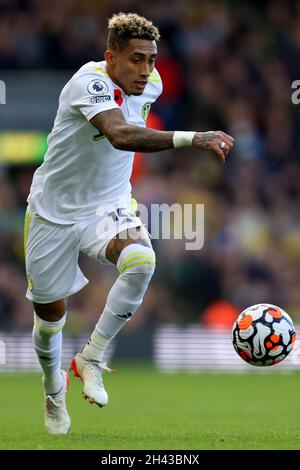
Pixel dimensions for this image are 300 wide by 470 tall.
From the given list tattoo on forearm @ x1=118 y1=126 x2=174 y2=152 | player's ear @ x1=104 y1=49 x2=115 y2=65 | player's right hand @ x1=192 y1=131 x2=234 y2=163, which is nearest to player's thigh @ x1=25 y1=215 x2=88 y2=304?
tattoo on forearm @ x1=118 y1=126 x2=174 y2=152

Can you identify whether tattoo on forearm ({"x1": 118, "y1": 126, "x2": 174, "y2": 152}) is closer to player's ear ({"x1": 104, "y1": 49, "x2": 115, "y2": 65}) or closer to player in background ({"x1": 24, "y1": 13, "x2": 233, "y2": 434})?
player in background ({"x1": 24, "y1": 13, "x2": 233, "y2": 434})

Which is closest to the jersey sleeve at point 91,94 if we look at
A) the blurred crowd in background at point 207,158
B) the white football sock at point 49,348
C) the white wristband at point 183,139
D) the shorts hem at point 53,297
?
the white wristband at point 183,139

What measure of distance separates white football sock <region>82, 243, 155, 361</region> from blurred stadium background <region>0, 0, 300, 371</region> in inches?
308

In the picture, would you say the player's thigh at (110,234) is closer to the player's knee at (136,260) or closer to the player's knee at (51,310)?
the player's knee at (136,260)

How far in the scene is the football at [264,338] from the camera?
24.6 feet

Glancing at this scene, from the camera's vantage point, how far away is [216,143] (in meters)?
6.45

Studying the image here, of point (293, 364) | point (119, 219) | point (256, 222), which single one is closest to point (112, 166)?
point (119, 219)

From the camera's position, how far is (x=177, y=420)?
8812 millimetres

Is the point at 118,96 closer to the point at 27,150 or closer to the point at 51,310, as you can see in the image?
the point at 51,310

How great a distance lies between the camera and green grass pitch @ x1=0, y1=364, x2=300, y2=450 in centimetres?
684

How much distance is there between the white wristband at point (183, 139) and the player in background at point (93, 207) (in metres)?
0.30

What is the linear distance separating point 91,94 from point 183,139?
82 cm

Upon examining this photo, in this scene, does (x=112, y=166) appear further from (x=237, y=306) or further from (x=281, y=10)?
(x=281, y=10)

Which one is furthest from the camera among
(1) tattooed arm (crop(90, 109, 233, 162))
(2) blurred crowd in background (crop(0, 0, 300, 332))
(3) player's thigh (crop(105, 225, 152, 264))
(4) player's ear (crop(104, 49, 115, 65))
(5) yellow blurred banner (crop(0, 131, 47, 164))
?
(5) yellow blurred banner (crop(0, 131, 47, 164))
